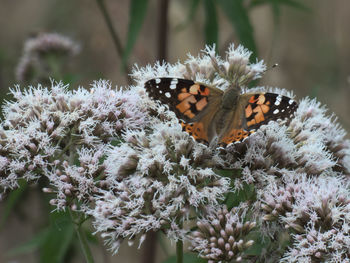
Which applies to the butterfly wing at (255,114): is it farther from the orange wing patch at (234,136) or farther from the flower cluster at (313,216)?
the flower cluster at (313,216)

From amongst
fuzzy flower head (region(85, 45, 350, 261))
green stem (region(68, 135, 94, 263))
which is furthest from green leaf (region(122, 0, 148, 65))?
green stem (region(68, 135, 94, 263))

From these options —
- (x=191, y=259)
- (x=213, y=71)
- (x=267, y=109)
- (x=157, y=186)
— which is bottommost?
(x=191, y=259)

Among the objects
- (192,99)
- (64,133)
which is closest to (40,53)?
(64,133)

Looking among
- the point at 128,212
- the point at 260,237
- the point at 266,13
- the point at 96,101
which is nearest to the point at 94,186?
the point at 128,212

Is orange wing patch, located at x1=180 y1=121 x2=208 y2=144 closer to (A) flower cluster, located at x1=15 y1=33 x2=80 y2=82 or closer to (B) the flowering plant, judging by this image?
(B) the flowering plant

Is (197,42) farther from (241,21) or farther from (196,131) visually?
(196,131)

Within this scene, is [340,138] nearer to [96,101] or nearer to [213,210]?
[213,210]

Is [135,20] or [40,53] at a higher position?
[40,53]
